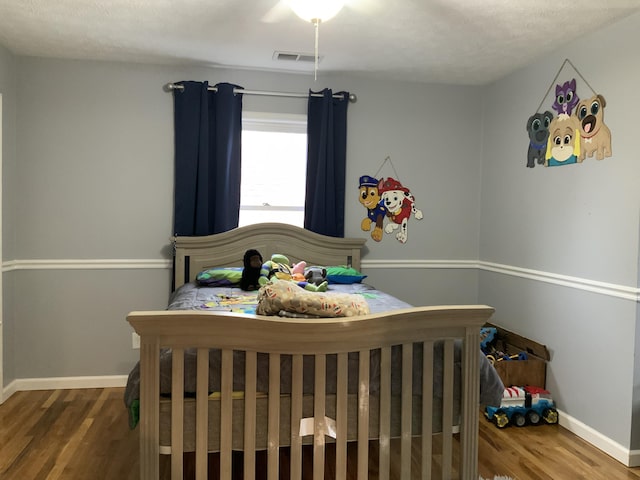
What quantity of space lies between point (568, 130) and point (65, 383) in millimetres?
3745

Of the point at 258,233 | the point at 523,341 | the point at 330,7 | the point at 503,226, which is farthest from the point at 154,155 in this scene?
the point at 523,341

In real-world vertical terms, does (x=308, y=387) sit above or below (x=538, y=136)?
below

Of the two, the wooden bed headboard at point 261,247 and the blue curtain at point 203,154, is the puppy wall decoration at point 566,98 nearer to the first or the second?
the wooden bed headboard at point 261,247

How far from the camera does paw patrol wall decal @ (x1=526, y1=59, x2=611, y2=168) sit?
9.37ft

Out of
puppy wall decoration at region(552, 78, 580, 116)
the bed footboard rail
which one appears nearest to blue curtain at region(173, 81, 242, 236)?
the bed footboard rail

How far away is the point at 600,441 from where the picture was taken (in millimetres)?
2803

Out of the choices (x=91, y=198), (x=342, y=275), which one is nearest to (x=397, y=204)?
(x=342, y=275)

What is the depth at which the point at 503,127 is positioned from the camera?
152 inches

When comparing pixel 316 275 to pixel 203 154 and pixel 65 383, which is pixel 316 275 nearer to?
pixel 203 154

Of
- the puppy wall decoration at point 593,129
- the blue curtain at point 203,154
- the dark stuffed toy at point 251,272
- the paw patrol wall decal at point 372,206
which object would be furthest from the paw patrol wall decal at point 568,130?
the blue curtain at point 203,154

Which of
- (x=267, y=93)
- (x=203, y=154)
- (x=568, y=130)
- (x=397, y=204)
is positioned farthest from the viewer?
(x=397, y=204)

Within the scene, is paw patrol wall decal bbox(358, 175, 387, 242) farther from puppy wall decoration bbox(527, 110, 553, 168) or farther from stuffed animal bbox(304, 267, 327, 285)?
puppy wall decoration bbox(527, 110, 553, 168)

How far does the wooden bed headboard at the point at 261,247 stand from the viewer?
3.64m

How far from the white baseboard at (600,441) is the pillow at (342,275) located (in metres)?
1.52
